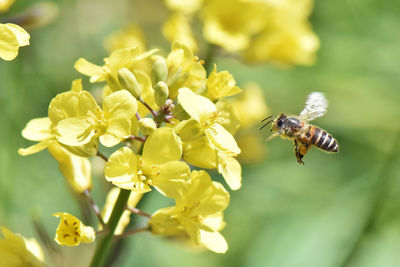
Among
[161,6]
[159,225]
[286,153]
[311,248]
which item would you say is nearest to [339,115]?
[286,153]

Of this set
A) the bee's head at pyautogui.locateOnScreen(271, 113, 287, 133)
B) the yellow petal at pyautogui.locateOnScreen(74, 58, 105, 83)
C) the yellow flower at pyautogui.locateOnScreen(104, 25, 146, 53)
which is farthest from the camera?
the yellow flower at pyautogui.locateOnScreen(104, 25, 146, 53)

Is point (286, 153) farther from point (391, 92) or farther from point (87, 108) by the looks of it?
point (87, 108)

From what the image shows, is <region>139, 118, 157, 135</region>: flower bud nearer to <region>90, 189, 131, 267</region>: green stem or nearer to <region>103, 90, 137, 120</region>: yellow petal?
<region>103, 90, 137, 120</region>: yellow petal

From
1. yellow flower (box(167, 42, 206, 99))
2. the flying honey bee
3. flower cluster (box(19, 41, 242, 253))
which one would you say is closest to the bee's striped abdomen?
the flying honey bee

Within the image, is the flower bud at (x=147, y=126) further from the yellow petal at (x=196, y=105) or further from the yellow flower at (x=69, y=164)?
the yellow flower at (x=69, y=164)

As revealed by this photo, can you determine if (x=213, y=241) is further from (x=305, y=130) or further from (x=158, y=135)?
(x=305, y=130)

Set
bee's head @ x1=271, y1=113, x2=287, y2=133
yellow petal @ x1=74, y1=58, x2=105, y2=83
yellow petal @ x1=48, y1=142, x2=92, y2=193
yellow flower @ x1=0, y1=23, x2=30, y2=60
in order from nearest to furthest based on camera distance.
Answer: yellow flower @ x1=0, y1=23, x2=30, y2=60 < yellow petal @ x1=74, y1=58, x2=105, y2=83 < yellow petal @ x1=48, y1=142, x2=92, y2=193 < bee's head @ x1=271, y1=113, x2=287, y2=133

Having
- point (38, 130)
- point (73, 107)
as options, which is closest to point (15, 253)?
point (38, 130)
